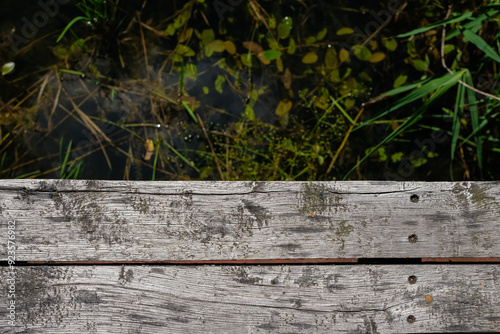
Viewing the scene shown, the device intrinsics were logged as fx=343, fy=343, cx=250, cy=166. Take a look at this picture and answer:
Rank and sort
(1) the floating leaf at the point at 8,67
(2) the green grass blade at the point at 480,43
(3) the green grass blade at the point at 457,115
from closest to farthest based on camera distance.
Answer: (2) the green grass blade at the point at 480,43, (3) the green grass blade at the point at 457,115, (1) the floating leaf at the point at 8,67

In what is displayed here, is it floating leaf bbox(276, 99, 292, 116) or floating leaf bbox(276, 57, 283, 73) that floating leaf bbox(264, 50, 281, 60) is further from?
floating leaf bbox(276, 99, 292, 116)

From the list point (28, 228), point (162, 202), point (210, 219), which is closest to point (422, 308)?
point (210, 219)

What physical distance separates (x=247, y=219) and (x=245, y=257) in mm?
133

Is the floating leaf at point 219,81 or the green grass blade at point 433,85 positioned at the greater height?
the floating leaf at point 219,81

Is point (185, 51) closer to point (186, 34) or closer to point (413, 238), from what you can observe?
point (186, 34)

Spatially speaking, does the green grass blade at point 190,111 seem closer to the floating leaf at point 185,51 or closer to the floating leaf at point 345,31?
the floating leaf at point 185,51

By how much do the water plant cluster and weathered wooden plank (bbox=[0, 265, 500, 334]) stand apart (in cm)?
64

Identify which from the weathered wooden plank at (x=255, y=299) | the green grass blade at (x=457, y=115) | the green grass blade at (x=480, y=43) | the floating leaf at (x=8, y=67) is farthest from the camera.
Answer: the floating leaf at (x=8, y=67)

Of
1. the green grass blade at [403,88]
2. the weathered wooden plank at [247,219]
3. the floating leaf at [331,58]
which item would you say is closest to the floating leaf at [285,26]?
the floating leaf at [331,58]

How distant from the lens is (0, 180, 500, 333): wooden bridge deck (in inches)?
46.8

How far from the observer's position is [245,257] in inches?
47.6

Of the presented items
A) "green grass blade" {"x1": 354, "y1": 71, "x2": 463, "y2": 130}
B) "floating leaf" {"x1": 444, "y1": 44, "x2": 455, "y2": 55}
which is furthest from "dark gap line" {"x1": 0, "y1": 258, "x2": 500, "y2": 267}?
"floating leaf" {"x1": 444, "y1": 44, "x2": 455, "y2": 55}

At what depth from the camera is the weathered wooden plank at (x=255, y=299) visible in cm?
119

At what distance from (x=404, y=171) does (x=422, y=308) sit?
771 mm
